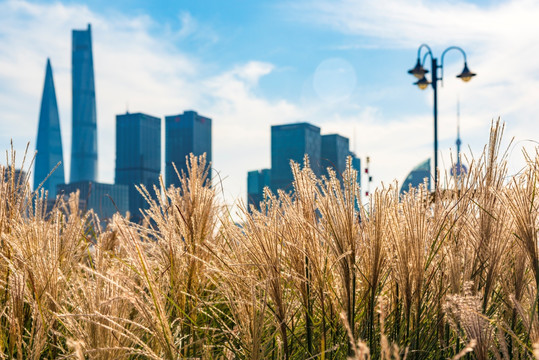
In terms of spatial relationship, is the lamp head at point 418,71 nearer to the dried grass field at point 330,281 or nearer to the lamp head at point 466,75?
the lamp head at point 466,75

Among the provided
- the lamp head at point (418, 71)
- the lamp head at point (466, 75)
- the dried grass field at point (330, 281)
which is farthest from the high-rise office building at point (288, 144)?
the dried grass field at point (330, 281)

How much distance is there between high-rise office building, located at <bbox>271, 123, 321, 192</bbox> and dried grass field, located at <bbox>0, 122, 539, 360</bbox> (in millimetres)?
170950

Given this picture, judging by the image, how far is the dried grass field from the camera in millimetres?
1931

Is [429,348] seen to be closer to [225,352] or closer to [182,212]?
[225,352]

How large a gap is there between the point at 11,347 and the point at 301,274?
1.40 metres

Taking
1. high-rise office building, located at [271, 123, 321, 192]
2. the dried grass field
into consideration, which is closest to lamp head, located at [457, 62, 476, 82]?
the dried grass field

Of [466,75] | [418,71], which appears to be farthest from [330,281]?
[466,75]

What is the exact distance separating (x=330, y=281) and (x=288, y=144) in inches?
7030

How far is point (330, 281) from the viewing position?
2281 millimetres

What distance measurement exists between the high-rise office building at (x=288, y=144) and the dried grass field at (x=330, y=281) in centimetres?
17095

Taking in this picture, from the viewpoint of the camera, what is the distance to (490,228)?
2.24m

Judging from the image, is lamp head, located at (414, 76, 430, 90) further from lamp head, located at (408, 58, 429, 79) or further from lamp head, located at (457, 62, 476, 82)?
lamp head, located at (457, 62, 476, 82)

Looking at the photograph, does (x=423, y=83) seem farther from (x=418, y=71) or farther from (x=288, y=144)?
(x=288, y=144)

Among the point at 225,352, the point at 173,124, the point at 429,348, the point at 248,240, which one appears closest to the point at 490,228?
the point at 429,348
